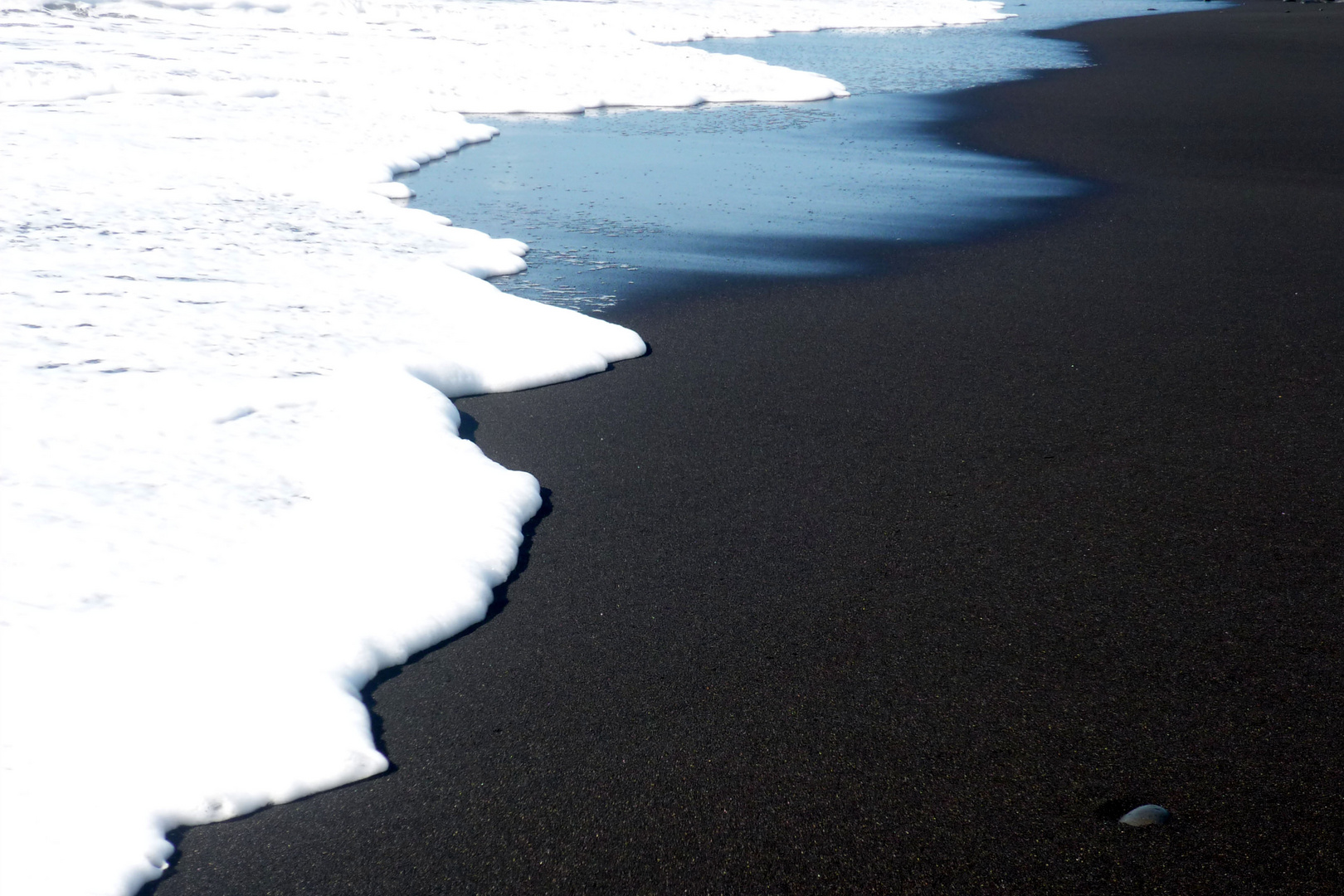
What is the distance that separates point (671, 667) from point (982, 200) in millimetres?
5515

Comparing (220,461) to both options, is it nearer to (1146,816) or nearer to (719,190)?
(1146,816)

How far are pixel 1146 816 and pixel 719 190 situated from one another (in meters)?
6.09

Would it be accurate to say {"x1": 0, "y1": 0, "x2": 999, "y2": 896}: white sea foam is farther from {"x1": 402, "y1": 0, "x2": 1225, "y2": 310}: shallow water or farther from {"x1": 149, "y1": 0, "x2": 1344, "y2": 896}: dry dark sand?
{"x1": 402, "y1": 0, "x2": 1225, "y2": 310}: shallow water

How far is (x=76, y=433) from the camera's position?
3469 millimetres

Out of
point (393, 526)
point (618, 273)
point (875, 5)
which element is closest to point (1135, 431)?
point (393, 526)

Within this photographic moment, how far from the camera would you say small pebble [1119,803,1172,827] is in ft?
6.49

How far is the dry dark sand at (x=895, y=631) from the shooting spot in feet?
6.42

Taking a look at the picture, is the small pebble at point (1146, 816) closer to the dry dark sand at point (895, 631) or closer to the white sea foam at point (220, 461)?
the dry dark sand at point (895, 631)

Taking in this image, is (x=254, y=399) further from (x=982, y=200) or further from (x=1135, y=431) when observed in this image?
(x=982, y=200)

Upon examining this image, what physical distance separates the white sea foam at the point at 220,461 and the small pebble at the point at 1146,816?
144 cm

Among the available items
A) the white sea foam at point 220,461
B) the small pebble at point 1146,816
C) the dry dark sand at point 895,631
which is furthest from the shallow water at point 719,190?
the small pebble at point 1146,816

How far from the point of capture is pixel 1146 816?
199 centimetres

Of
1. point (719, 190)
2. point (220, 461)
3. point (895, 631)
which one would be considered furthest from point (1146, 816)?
point (719, 190)

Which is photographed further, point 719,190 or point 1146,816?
point 719,190
